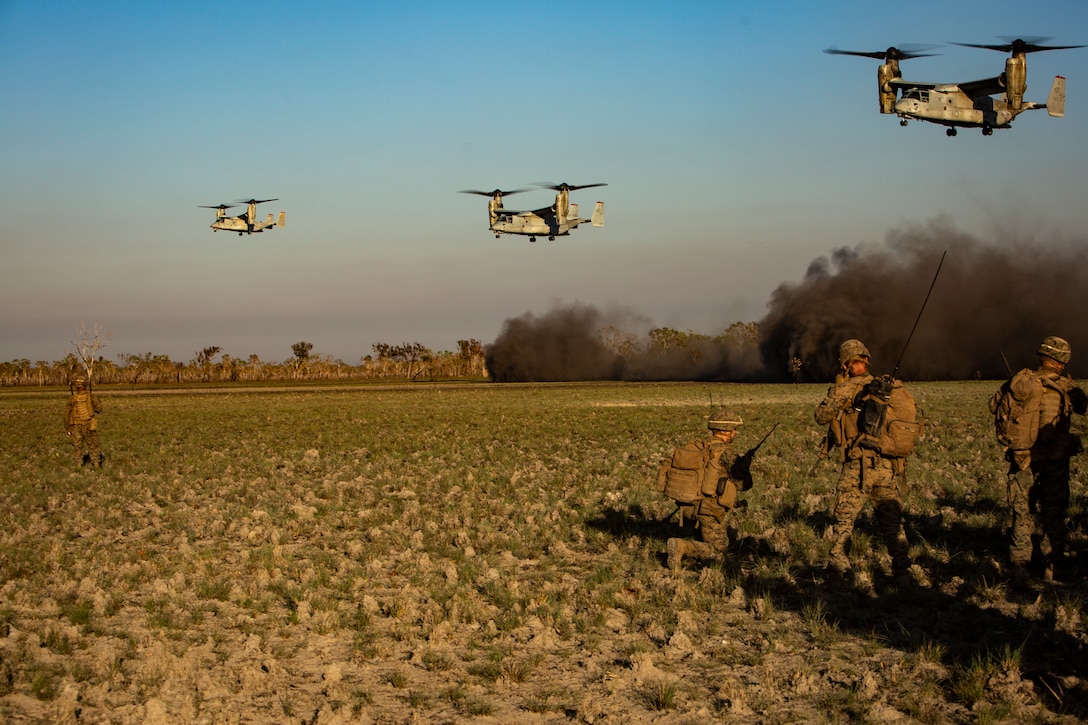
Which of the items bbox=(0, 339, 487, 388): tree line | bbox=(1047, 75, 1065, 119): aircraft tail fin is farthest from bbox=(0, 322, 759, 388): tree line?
bbox=(1047, 75, 1065, 119): aircraft tail fin

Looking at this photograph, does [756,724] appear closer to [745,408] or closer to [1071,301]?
[745,408]

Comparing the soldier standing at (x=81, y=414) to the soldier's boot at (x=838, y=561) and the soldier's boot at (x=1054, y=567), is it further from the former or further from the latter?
the soldier's boot at (x=1054, y=567)

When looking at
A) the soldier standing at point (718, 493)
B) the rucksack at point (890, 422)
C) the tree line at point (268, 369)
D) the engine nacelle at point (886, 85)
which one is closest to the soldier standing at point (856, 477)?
the rucksack at point (890, 422)

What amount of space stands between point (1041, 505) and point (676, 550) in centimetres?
396

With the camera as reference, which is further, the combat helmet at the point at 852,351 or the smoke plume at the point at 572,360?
the smoke plume at the point at 572,360

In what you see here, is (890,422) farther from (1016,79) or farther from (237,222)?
(237,222)

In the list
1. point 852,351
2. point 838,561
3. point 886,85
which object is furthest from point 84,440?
point 886,85

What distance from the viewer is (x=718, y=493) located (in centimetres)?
1002

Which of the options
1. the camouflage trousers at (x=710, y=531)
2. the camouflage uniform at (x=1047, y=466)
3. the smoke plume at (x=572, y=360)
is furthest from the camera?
the smoke plume at (x=572, y=360)

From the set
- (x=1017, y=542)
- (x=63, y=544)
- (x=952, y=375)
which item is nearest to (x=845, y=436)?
(x=1017, y=542)

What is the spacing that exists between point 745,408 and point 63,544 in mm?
32562

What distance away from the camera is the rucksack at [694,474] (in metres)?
9.98

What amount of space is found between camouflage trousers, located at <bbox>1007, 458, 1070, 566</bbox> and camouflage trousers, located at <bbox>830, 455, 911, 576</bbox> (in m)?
1.31

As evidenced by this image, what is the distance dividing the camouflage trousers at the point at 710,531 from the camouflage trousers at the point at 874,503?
121 centimetres
